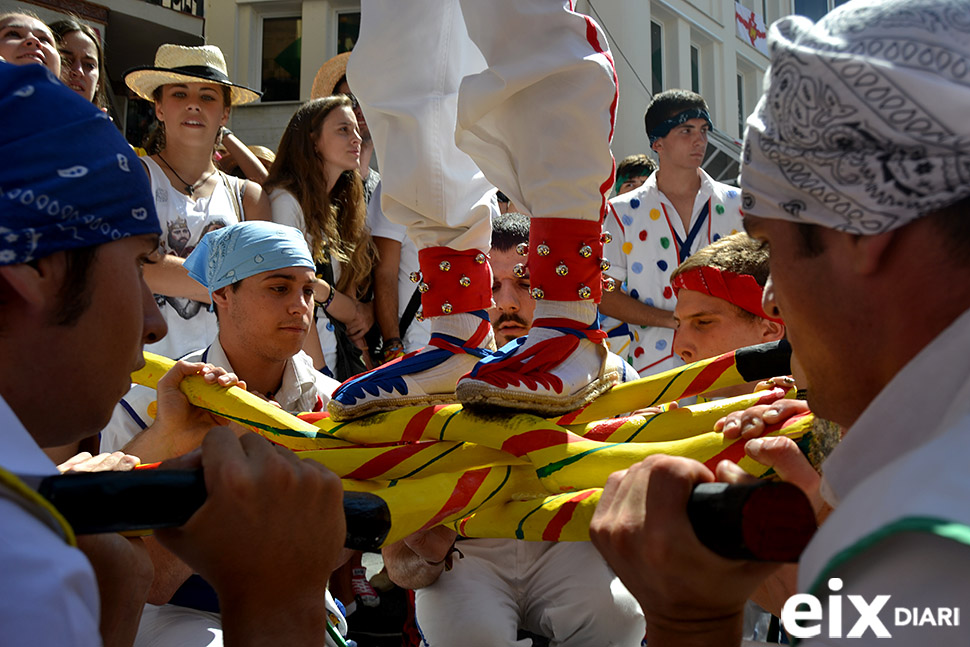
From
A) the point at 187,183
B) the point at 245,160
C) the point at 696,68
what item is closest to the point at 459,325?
the point at 187,183

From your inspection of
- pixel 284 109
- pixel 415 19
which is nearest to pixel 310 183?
pixel 415 19

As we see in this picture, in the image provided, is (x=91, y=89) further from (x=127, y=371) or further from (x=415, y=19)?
(x=127, y=371)

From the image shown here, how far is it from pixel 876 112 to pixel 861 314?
0.79ft

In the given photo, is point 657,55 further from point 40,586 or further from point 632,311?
point 40,586

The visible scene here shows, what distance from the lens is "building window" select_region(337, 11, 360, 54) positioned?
16453 millimetres

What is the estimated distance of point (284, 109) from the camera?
16.1 m

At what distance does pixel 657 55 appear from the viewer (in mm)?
17297

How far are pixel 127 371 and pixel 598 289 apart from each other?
1301 millimetres

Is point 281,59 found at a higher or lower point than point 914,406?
lower

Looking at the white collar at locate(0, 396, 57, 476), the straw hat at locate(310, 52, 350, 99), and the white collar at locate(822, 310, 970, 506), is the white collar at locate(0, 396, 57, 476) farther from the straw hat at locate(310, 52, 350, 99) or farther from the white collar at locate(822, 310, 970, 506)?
the straw hat at locate(310, 52, 350, 99)

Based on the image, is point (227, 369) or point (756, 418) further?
point (227, 369)

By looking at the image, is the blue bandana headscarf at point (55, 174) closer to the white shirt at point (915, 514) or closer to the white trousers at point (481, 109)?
the white shirt at point (915, 514)

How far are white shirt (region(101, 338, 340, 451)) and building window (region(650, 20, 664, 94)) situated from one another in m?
14.7

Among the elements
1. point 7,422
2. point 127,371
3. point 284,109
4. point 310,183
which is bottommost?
point 284,109
